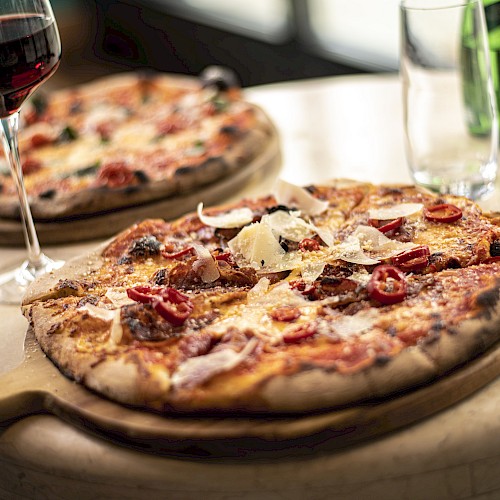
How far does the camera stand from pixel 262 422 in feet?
5.26

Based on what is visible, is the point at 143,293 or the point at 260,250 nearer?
the point at 143,293

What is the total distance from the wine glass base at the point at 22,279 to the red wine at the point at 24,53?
513 mm

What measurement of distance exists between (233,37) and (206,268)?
6.77 m

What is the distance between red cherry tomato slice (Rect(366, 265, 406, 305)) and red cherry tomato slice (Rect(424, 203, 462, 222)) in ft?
0.97

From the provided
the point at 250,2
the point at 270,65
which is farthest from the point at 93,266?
the point at 250,2

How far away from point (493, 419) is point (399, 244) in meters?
0.53

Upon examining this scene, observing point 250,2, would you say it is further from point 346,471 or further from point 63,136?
point 346,471

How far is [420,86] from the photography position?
2.71 metres

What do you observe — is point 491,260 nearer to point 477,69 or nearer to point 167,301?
point 167,301

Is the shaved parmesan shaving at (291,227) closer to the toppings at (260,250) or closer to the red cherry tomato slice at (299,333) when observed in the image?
the toppings at (260,250)

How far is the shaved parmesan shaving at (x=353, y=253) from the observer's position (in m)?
1.99

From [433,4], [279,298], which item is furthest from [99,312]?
[433,4]

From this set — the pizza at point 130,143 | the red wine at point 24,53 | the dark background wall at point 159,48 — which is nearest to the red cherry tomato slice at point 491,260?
the red wine at point 24,53

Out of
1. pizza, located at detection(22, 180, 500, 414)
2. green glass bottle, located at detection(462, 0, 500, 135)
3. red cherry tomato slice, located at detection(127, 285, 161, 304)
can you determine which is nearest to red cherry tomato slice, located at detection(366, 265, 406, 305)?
pizza, located at detection(22, 180, 500, 414)
